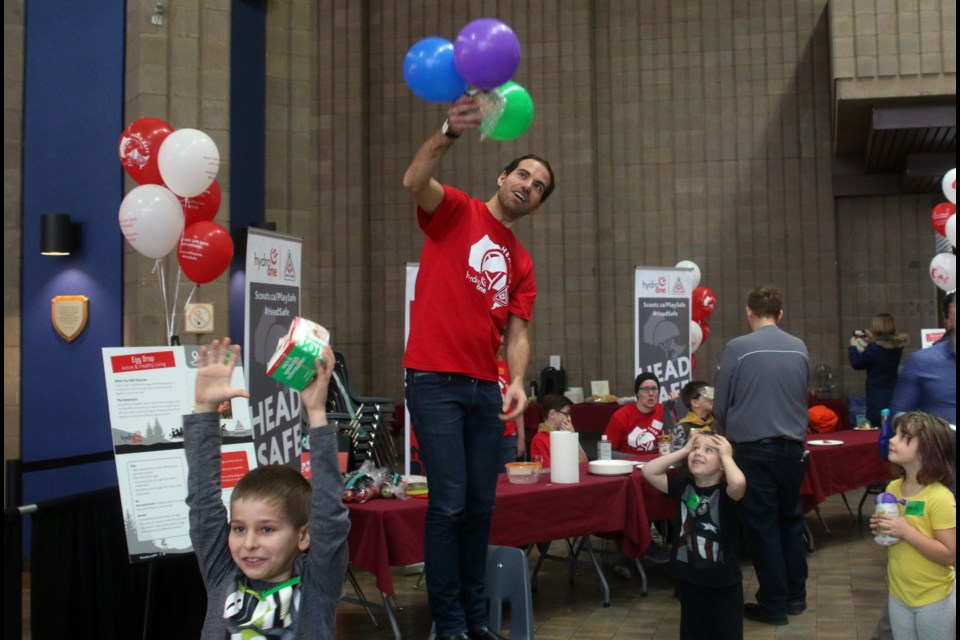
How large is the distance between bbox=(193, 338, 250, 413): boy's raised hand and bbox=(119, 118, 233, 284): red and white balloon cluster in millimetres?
2820

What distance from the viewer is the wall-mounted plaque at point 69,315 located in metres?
6.28

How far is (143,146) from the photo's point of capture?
4.74 meters

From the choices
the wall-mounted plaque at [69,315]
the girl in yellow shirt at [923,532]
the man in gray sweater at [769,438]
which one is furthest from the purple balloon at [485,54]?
the wall-mounted plaque at [69,315]

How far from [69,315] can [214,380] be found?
4.82 metres

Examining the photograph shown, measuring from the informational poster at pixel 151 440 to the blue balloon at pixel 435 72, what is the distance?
137cm

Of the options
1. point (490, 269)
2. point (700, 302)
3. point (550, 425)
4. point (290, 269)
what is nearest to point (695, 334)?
point (700, 302)

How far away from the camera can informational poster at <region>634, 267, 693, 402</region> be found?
7.87 meters

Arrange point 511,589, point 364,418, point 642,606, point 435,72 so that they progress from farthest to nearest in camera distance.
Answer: point 364,418 → point 642,606 → point 511,589 → point 435,72

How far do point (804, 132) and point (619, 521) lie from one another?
310 inches

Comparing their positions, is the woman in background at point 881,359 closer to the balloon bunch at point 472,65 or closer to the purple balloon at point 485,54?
the balloon bunch at point 472,65

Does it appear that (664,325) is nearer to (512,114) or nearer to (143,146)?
(143,146)

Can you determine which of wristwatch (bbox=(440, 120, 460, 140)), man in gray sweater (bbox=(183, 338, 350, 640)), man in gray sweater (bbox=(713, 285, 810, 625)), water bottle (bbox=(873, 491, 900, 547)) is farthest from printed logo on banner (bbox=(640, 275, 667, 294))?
man in gray sweater (bbox=(183, 338, 350, 640))

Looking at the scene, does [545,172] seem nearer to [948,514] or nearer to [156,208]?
[948,514]

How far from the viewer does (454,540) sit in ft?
9.98
